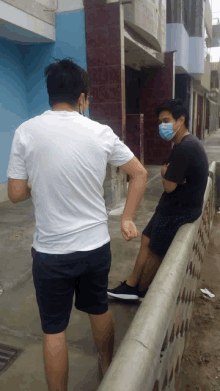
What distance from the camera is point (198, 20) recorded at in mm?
13969

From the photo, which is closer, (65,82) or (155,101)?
(65,82)

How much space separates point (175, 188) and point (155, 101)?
887 cm

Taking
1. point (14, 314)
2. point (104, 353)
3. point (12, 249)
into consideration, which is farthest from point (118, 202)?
point (104, 353)

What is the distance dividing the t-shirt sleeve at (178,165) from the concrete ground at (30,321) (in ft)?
4.20

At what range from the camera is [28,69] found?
6.67m

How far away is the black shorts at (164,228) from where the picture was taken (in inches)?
99.1

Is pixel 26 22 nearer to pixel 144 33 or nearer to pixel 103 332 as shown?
pixel 144 33

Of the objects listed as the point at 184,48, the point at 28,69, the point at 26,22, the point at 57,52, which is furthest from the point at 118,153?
the point at 184,48

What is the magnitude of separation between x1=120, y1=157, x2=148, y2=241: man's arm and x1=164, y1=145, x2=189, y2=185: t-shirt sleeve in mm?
728

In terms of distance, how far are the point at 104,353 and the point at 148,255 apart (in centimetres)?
109

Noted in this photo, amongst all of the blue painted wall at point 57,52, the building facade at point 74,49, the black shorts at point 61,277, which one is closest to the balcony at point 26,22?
the building facade at point 74,49

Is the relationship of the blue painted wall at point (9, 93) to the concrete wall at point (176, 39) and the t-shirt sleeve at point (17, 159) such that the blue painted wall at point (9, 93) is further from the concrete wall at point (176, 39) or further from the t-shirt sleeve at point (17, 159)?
the concrete wall at point (176, 39)

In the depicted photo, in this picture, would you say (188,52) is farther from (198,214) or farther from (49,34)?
(198,214)

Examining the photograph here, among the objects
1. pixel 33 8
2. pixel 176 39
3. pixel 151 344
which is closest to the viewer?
pixel 151 344
